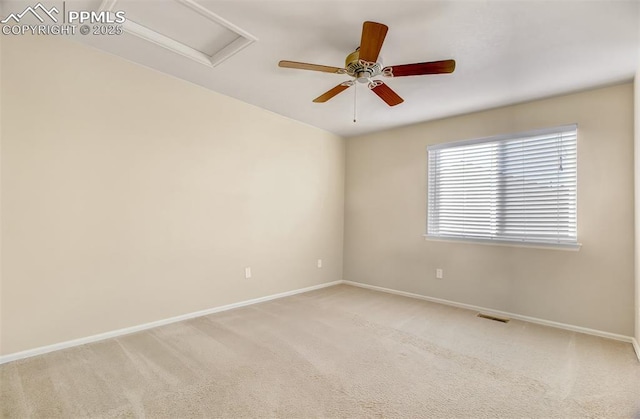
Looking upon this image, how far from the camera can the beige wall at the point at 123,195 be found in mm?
2277

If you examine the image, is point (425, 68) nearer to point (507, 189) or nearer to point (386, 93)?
point (386, 93)

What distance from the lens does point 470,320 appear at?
10.9 feet

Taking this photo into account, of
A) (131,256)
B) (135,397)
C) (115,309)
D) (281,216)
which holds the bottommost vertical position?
(135,397)

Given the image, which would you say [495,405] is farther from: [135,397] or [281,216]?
[281,216]

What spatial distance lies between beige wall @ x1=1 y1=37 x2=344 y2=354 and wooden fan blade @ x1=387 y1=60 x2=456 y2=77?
221 cm

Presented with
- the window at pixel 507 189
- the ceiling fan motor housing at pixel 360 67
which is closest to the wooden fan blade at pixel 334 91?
the ceiling fan motor housing at pixel 360 67

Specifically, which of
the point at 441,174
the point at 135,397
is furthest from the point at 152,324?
the point at 441,174

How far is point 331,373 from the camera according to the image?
2.15 m

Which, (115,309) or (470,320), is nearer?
(115,309)

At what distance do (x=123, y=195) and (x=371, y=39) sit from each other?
8.27ft

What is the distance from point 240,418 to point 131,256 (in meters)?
1.92

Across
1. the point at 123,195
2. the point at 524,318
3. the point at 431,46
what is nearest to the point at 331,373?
the point at 123,195

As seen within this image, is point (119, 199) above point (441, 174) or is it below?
below

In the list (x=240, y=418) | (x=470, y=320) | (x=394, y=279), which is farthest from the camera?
(x=394, y=279)
